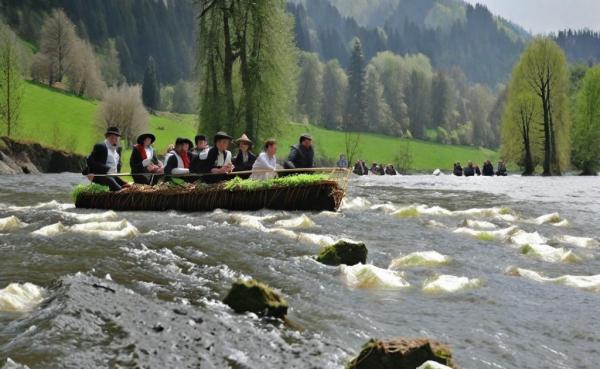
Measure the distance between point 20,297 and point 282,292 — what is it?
2.84 metres

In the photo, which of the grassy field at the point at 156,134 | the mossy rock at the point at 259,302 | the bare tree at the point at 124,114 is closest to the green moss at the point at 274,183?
the mossy rock at the point at 259,302

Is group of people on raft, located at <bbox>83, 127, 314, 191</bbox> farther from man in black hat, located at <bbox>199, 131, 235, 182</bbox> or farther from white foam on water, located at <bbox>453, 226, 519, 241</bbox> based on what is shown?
white foam on water, located at <bbox>453, 226, 519, 241</bbox>

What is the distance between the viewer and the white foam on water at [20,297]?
5602 millimetres

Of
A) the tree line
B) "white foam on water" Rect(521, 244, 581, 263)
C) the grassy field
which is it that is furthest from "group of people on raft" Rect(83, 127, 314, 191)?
the tree line

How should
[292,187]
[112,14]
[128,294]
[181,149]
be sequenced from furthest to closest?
[112,14] < [181,149] < [292,187] < [128,294]

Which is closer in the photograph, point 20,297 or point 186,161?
point 20,297

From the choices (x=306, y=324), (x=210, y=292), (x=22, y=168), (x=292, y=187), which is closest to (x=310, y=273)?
(x=210, y=292)

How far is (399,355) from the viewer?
13.4 feet

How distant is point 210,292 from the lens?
662 cm

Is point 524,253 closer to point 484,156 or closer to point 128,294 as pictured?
point 128,294

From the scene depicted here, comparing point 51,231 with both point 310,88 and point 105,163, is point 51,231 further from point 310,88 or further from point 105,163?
point 310,88

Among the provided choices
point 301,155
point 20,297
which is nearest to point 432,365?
point 20,297

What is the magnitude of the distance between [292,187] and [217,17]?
74.3 feet

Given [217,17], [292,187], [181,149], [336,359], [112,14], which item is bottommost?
[336,359]
